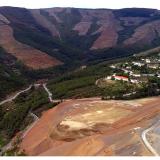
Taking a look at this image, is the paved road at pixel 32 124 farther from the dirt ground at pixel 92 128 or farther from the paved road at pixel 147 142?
the paved road at pixel 147 142

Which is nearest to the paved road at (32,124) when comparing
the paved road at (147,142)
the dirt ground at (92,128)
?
the dirt ground at (92,128)

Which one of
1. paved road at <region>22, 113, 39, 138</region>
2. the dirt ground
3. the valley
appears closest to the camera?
the dirt ground

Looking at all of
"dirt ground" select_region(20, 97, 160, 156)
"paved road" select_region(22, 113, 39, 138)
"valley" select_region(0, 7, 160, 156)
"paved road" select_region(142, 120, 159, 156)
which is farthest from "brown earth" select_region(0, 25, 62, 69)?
"paved road" select_region(142, 120, 159, 156)

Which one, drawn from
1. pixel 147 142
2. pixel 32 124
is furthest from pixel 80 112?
pixel 147 142

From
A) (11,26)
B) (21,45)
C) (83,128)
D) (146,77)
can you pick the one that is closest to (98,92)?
(146,77)

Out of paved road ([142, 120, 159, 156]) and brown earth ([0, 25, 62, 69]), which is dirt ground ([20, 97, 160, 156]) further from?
brown earth ([0, 25, 62, 69])

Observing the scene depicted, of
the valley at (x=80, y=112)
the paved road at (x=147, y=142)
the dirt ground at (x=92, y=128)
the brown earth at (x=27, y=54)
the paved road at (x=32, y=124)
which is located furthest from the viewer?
the brown earth at (x=27, y=54)
